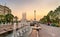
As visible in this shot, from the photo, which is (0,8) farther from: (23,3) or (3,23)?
(3,23)

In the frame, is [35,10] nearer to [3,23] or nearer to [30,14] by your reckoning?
[30,14]

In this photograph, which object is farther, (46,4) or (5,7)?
(5,7)

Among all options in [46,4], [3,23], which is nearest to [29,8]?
[46,4]

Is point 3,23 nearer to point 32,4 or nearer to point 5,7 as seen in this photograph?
point 5,7

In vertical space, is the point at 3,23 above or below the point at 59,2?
below

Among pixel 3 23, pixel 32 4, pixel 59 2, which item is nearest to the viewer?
pixel 32 4

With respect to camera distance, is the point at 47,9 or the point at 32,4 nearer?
the point at 32,4

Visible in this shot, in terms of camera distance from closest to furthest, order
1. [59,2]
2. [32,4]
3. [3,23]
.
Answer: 1. [32,4]
2. [59,2]
3. [3,23]

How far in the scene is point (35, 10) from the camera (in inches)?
273

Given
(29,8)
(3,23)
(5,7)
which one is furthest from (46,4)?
(3,23)

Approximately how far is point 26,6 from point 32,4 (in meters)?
Result: 0.21

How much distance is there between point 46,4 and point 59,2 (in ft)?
1.85

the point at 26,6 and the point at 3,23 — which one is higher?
the point at 26,6

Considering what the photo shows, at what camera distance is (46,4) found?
6.80m
